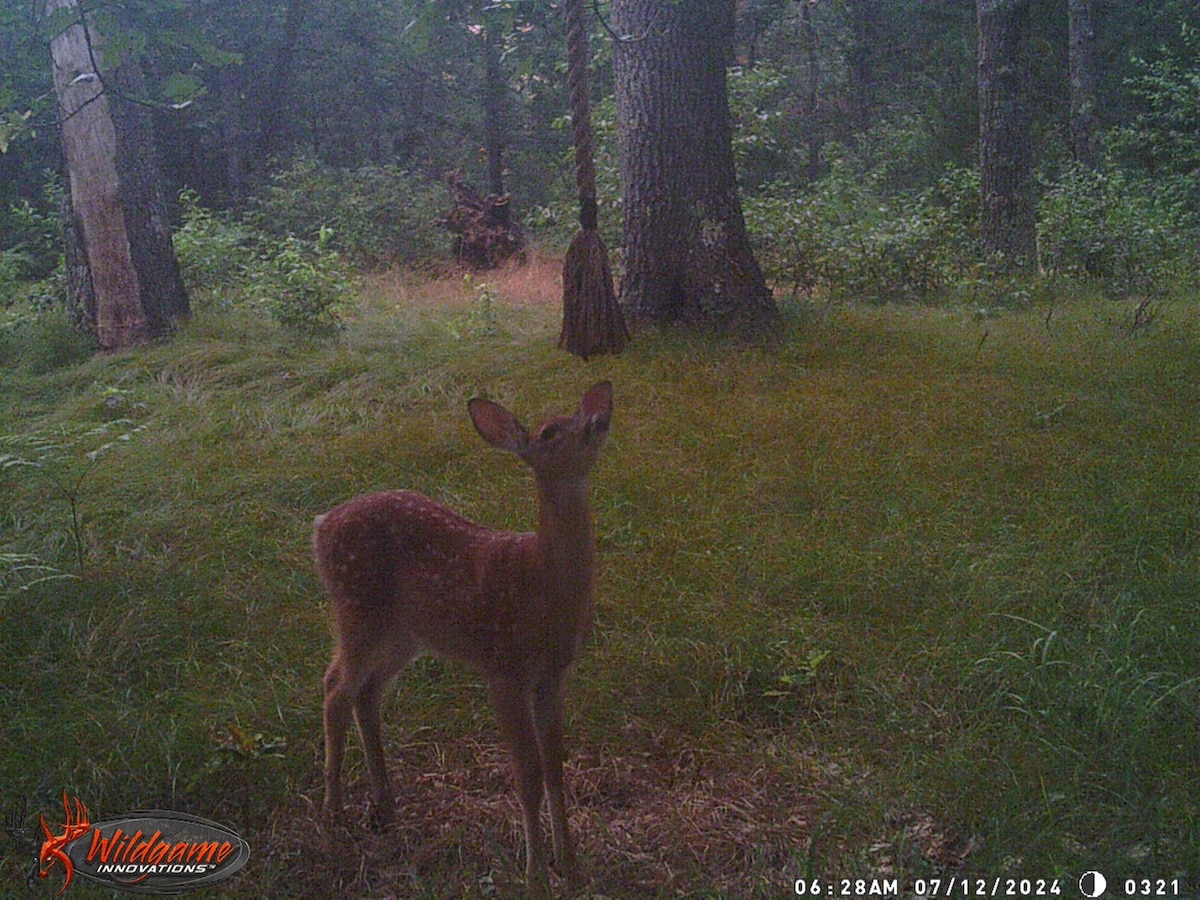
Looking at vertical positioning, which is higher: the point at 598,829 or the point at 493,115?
the point at 493,115

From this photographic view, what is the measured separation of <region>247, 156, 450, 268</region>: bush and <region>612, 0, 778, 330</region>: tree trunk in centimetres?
804

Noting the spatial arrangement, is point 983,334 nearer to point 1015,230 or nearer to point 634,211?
point 634,211

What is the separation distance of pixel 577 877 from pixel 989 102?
10.1 meters

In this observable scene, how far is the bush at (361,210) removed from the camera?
1498 cm

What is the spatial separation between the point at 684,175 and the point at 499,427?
500cm

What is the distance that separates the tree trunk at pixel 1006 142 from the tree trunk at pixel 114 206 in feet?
24.3

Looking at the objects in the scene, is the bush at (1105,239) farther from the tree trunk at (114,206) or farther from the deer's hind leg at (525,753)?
the deer's hind leg at (525,753)

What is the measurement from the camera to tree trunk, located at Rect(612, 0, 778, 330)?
662 centimetres

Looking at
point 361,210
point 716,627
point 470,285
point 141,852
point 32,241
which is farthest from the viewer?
point 361,210

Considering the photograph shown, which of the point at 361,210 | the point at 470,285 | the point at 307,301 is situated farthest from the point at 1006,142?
the point at 361,210

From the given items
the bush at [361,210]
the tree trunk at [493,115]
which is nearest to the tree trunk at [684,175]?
the bush at [361,210]

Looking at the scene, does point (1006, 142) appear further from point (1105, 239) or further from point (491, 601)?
point (491, 601)

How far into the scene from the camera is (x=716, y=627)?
324 cm

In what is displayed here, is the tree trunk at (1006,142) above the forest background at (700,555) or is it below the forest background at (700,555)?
above
